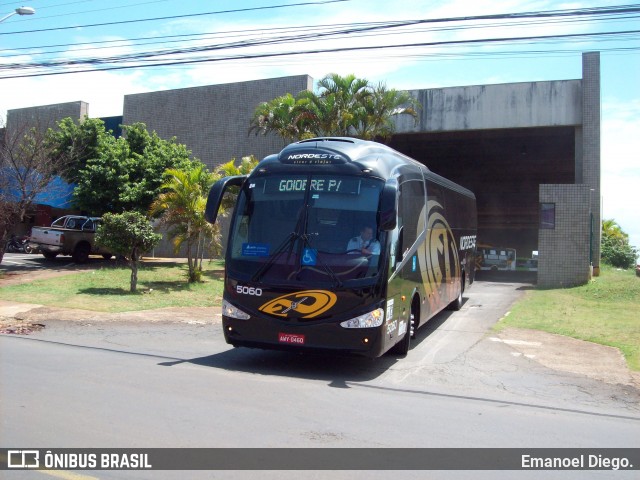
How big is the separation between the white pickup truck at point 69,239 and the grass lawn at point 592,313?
664 inches

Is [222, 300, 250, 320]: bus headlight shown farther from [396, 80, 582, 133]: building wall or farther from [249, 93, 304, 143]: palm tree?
[396, 80, 582, 133]: building wall

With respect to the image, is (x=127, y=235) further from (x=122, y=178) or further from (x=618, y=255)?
(x=618, y=255)

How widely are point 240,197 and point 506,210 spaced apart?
128 feet

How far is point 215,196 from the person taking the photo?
9953 mm

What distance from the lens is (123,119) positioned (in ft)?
112

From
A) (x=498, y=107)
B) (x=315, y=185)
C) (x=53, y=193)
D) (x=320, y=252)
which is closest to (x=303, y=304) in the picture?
(x=320, y=252)

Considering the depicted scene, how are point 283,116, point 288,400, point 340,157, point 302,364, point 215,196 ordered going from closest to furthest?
point 288,400 → point 340,157 → point 215,196 → point 302,364 → point 283,116

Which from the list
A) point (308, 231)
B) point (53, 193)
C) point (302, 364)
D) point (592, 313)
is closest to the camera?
point (308, 231)

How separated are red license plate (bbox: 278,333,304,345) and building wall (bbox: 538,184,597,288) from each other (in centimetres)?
1579

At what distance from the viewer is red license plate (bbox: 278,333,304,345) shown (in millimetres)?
9033

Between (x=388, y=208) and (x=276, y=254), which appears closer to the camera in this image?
(x=388, y=208)

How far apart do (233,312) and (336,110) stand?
52.5 ft

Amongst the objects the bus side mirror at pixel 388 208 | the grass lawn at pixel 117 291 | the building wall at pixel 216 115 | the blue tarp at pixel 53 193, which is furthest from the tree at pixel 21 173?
the bus side mirror at pixel 388 208

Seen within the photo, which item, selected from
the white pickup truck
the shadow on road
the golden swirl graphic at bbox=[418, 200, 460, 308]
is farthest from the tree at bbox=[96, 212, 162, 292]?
the golden swirl graphic at bbox=[418, 200, 460, 308]
